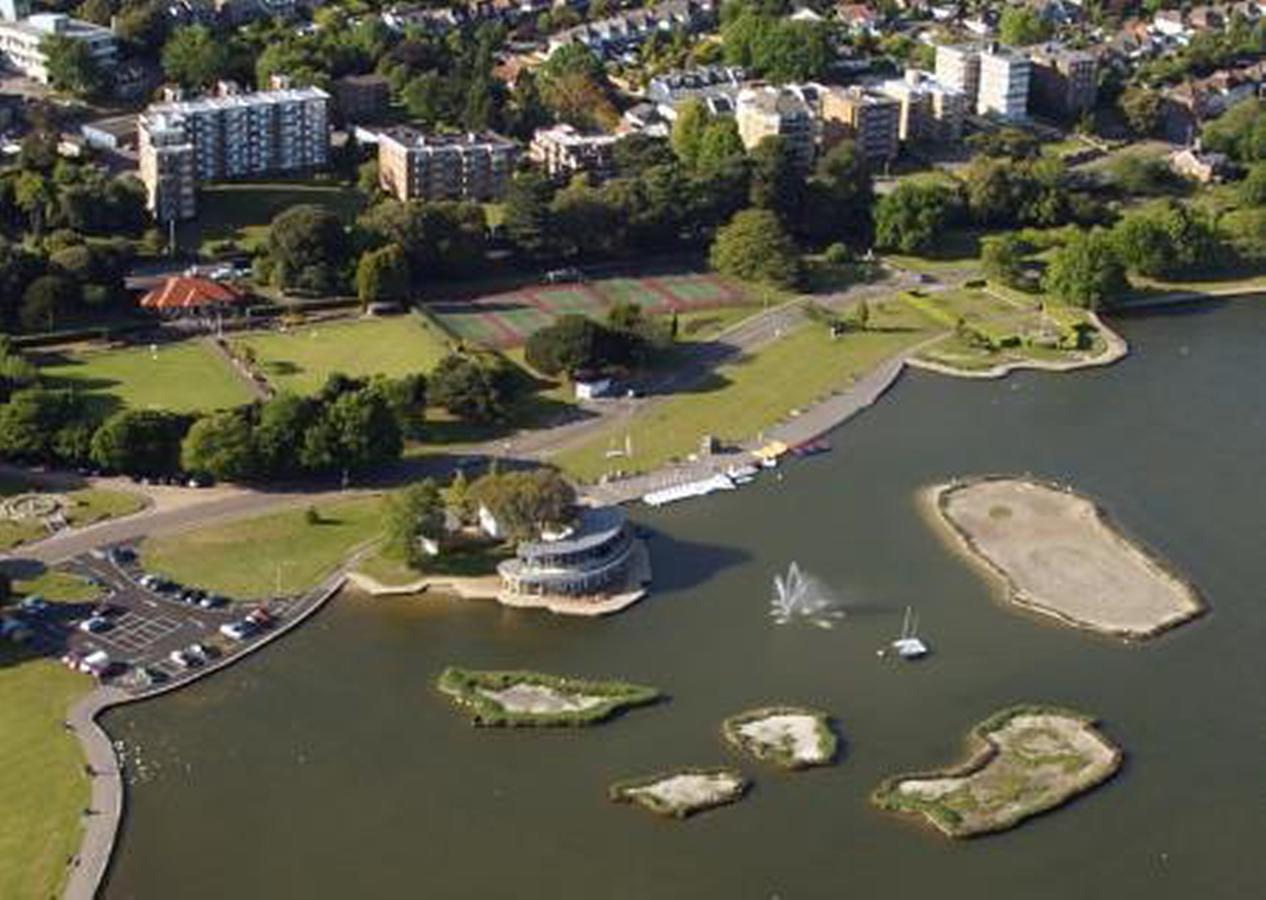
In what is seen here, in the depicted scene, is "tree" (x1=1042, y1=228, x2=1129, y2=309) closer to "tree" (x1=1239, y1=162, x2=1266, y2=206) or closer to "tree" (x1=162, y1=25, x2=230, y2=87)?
"tree" (x1=1239, y1=162, x2=1266, y2=206)

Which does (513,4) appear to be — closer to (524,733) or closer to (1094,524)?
(1094,524)

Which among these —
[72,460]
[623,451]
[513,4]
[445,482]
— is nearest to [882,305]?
[623,451]

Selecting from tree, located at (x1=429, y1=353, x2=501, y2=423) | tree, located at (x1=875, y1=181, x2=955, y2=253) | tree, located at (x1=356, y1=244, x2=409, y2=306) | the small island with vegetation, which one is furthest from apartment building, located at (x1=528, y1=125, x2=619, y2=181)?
the small island with vegetation

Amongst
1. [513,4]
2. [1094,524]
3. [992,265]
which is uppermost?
[513,4]

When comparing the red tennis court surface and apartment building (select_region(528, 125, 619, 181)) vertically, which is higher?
apartment building (select_region(528, 125, 619, 181))

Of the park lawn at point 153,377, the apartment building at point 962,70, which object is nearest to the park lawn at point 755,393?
the park lawn at point 153,377

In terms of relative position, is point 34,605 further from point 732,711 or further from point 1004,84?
point 1004,84

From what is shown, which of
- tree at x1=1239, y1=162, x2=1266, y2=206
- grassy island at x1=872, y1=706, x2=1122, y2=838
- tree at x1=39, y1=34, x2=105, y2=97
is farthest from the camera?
tree at x1=39, y1=34, x2=105, y2=97
